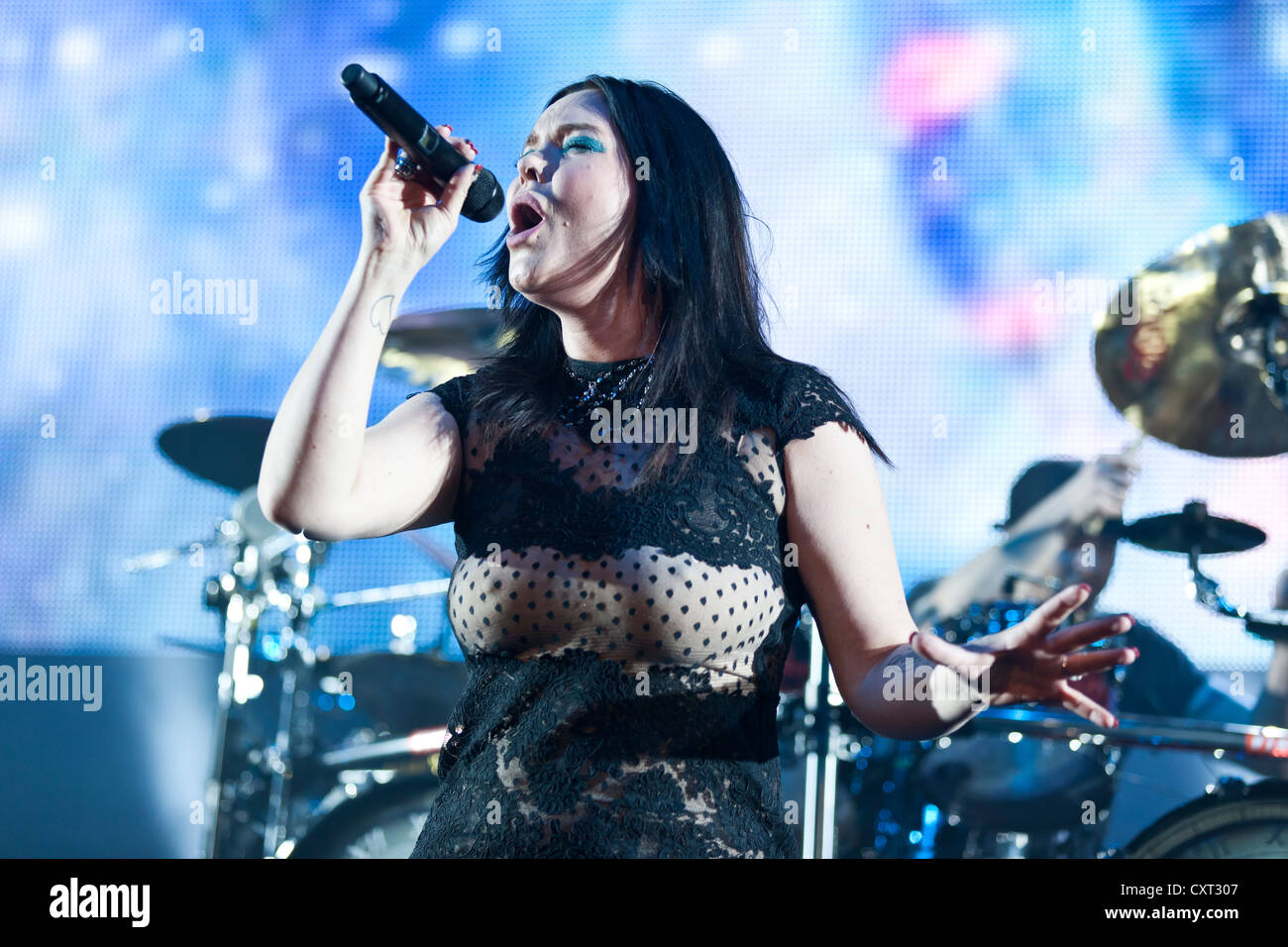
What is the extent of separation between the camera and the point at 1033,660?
36.1 inches

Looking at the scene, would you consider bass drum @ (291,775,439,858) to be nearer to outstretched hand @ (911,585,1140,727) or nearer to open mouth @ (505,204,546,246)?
open mouth @ (505,204,546,246)

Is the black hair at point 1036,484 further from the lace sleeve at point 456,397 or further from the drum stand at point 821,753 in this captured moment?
the lace sleeve at point 456,397

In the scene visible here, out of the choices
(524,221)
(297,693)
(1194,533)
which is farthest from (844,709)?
(524,221)

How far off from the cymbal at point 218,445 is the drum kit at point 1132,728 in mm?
1279

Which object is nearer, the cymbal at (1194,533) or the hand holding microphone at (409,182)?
the hand holding microphone at (409,182)

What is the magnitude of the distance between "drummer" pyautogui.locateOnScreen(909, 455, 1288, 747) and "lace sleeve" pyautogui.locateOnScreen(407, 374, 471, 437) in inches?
61.1

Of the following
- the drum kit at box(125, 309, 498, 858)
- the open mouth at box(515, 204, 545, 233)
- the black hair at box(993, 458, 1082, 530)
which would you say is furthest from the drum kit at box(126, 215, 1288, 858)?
the open mouth at box(515, 204, 545, 233)

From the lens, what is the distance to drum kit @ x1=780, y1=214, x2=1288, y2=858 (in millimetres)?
2430

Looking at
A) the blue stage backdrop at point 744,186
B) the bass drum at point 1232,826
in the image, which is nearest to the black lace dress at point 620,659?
the blue stage backdrop at point 744,186

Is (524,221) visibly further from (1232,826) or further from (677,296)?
(1232,826)

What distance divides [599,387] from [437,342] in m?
1.54

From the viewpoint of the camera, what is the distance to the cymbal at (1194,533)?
2.39 meters

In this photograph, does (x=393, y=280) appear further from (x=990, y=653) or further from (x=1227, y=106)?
(x=1227, y=106)
